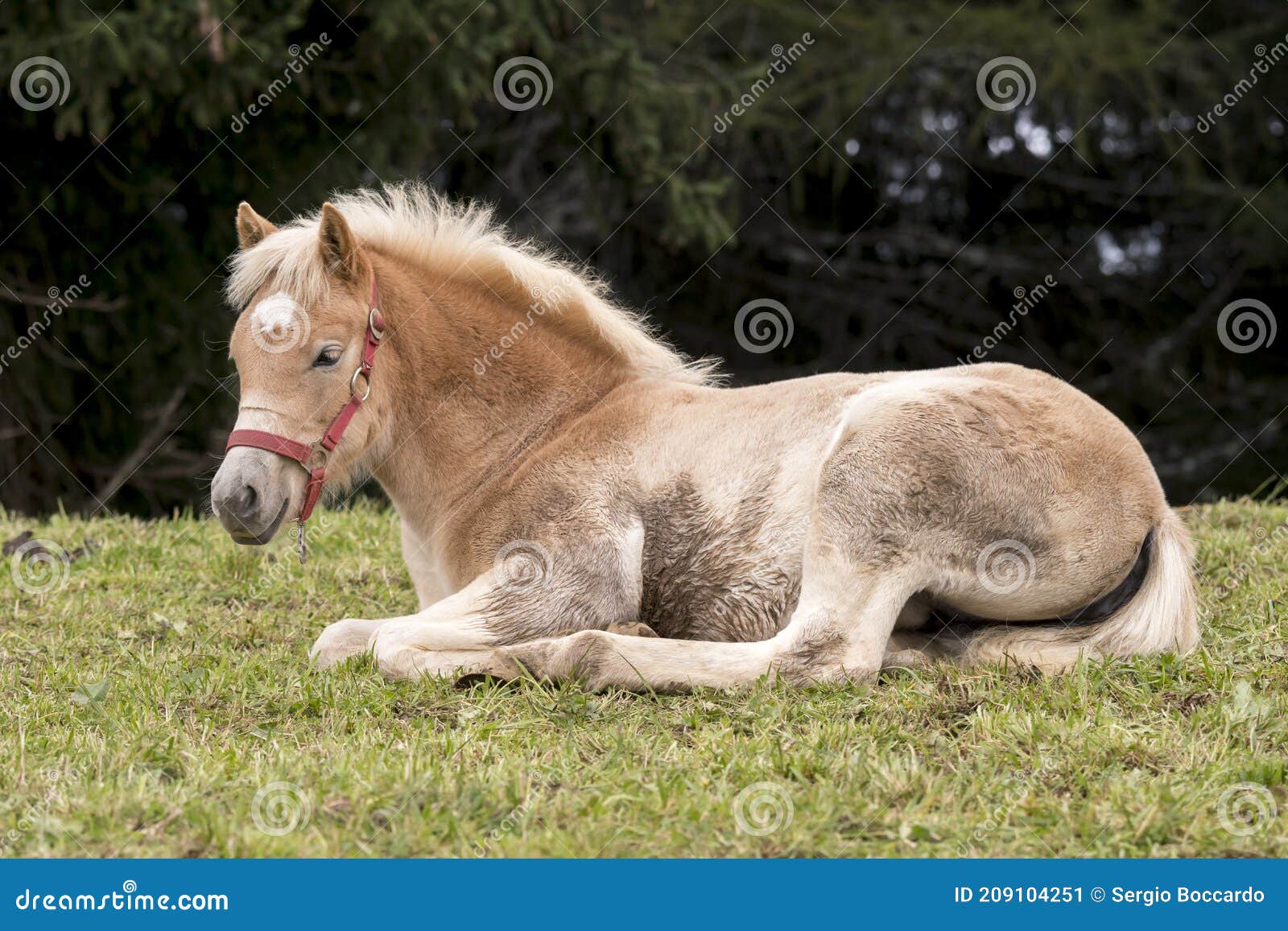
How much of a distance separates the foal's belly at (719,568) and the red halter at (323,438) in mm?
1203

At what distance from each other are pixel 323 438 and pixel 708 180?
8.16m

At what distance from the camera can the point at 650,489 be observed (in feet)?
17.0

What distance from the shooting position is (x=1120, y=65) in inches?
530

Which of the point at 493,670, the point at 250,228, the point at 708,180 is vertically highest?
the point at 708,180

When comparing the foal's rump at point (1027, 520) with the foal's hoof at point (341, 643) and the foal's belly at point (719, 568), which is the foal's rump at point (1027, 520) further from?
the foal's hoof at point (341, 643)

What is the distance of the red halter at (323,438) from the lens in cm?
480

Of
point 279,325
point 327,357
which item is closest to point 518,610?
point 327,357

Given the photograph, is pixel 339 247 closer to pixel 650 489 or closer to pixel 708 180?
pixel 650 489

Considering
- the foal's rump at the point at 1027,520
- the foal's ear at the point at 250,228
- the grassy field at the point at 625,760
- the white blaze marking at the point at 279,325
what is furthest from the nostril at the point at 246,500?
the foal's rump at the point at 1027,520

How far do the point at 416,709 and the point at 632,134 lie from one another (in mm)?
6959

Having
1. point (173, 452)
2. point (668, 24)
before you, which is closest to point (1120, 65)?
point (668, 24)

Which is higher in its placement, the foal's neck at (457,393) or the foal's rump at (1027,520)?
the foal's rump at (1027,520)

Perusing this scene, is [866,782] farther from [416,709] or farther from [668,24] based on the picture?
[668,24]

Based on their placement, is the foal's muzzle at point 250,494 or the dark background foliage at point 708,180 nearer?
the foal's muzzle at point 250,494
